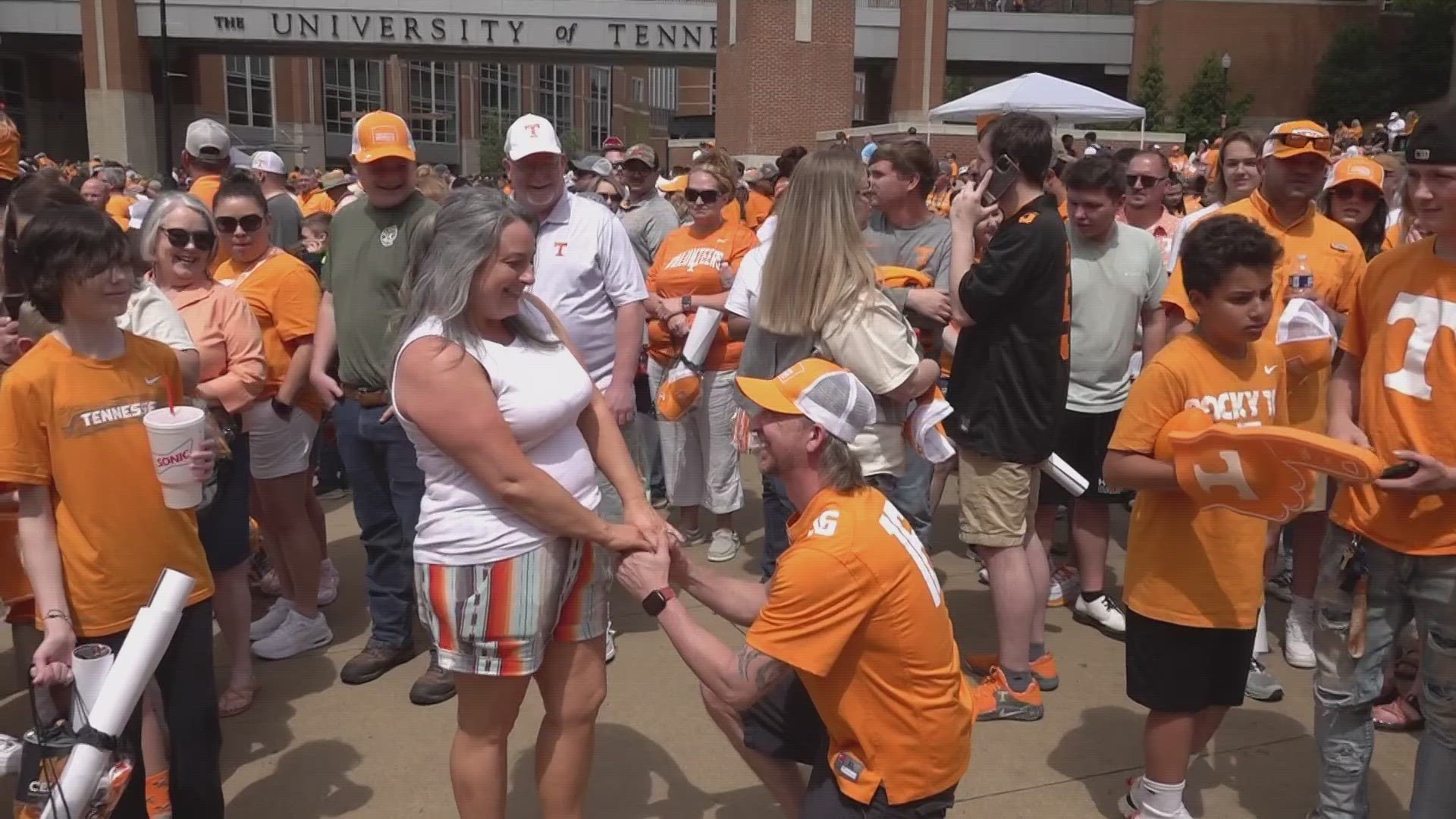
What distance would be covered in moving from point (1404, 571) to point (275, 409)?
391 centimetres

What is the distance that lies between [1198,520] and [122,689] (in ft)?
8.64

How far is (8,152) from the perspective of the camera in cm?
506

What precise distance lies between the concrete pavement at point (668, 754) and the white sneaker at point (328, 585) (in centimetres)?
59

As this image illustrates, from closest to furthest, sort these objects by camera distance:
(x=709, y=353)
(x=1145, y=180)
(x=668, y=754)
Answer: (x=668, y=754) < (x=709, y=353) < (x=1145, y=180)

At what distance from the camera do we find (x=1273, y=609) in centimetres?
522

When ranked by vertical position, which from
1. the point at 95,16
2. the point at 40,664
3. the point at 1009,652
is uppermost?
the point at 95,16

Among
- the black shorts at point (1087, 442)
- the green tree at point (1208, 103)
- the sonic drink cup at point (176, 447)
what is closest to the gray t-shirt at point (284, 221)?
the sonic drink cup at point (176, 447)

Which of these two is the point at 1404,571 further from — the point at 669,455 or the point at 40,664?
the point at 669,455

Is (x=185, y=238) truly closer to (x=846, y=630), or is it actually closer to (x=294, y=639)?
(x=294, y=639)

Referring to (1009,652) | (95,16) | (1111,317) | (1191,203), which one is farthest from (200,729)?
(95,16)

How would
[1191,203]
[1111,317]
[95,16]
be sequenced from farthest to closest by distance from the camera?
[95,16], [1191,203], [1111,317]

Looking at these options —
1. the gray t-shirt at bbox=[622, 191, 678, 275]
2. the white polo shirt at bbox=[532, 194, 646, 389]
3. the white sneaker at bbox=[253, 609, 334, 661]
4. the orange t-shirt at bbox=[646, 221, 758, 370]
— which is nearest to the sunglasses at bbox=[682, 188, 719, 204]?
the orange t-shirt at bbox=[646, 221, 758, 370]

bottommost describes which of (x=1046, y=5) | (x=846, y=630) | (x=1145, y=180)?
(x=846, y=630)

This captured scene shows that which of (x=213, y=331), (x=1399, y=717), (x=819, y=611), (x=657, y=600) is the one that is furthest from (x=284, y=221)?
(x=1399, y=717)
